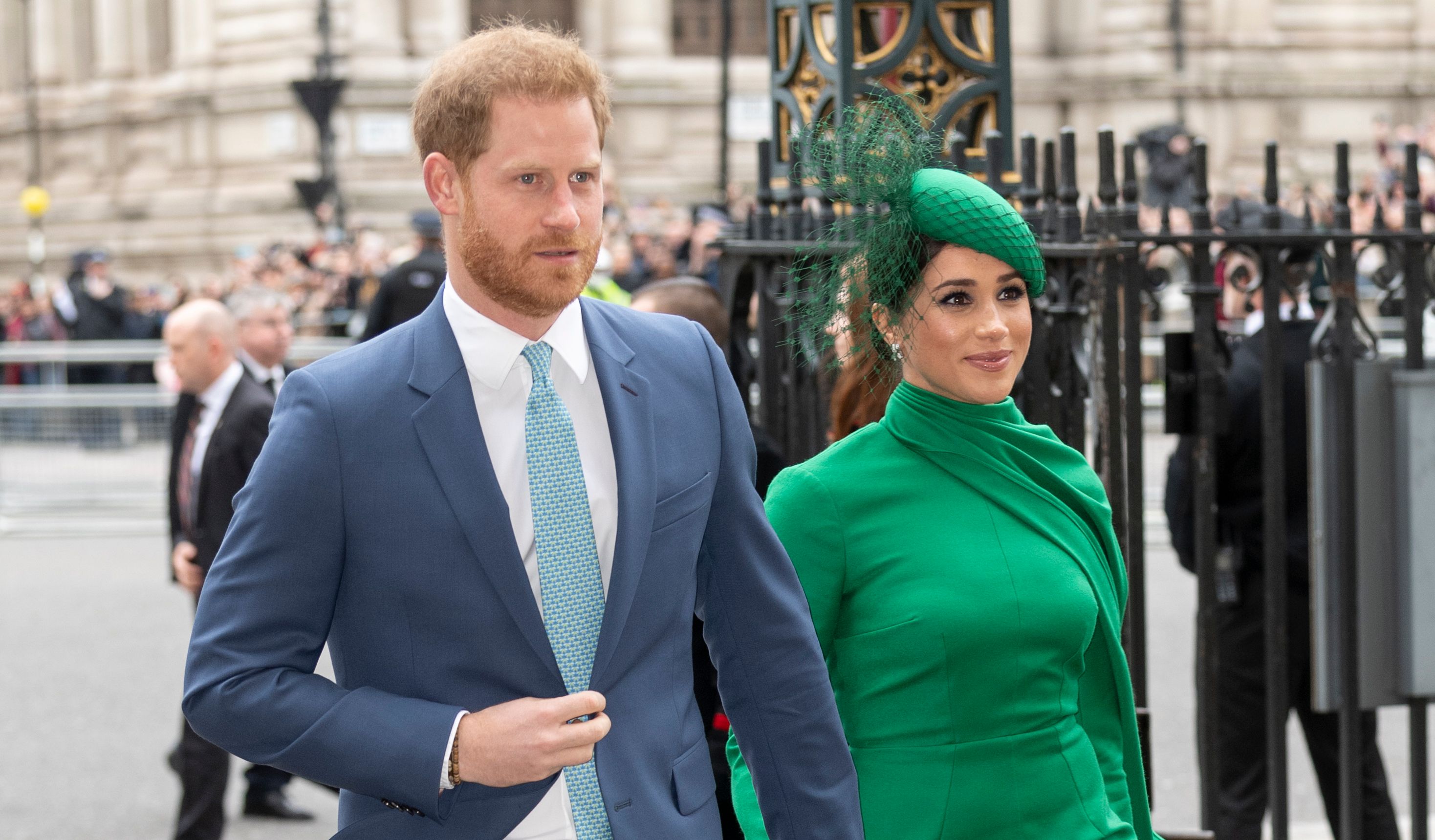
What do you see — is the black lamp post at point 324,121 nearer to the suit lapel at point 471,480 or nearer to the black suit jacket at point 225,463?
the black suit jacket at point 225,463

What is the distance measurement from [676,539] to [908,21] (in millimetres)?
2683

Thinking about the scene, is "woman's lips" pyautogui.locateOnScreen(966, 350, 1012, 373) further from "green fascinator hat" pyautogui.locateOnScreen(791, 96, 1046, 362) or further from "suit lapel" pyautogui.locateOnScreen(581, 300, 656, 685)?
"suit lapel" pyautogui.locateOnScreen(581, 300, 656, 685)

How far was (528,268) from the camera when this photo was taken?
2.33 m

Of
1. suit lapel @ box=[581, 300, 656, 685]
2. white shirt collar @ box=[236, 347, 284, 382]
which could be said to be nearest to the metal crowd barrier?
white shirt collar @ box=[236, 347, 284, 382]

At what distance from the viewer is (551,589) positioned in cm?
237

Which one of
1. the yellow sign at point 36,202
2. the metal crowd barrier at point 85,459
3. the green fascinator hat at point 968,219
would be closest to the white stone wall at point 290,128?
the yellow sign at point 36,202

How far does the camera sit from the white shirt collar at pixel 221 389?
22.4 ft

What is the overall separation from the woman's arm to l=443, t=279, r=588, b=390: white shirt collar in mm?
604

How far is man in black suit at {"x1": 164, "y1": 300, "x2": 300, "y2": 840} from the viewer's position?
6.28 meters

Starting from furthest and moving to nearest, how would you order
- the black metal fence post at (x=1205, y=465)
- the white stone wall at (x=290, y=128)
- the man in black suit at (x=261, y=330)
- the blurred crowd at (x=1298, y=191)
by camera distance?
the white stone wall at (x=290, y=128) < the man in black suit at (x=261, y=330) < the blurred crowd at (x=1298, y=191) < the black metal fence post at (x=1205, y=465)

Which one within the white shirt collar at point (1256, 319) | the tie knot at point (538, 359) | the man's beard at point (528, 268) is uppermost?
the man's beard at point (528, 268)

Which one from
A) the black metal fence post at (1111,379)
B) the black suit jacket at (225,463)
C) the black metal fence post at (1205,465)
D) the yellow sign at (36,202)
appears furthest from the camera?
the yellow sign at (36,202)

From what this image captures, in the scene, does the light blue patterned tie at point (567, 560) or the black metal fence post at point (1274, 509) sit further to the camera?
the black metal fence post at point (1274, 509)

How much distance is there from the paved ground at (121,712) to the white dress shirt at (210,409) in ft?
4.09
